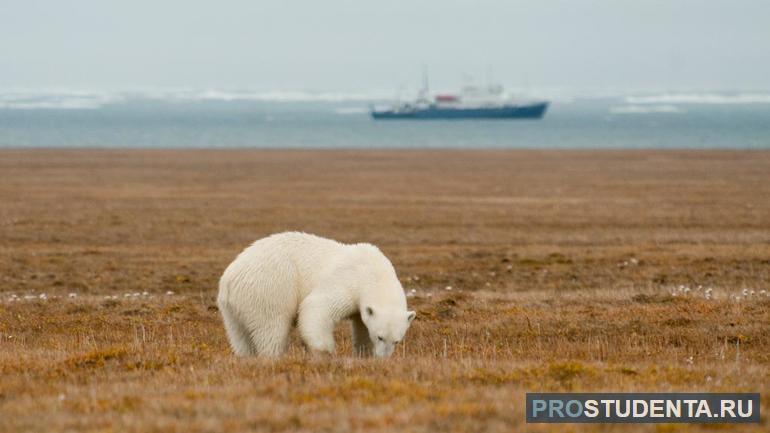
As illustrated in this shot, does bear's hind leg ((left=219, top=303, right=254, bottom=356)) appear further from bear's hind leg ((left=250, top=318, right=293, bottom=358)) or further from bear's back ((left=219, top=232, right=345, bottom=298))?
bear's back ((left=219, top=232, right=345, bottom=298))

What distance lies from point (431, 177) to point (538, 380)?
52.0 m

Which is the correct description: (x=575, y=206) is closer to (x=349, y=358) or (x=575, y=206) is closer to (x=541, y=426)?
(x=349, y=358)

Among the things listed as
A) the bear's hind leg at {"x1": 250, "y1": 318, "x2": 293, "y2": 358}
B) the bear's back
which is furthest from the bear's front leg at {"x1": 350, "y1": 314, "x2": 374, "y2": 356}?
the bear's hind leg at {"x1": 250, "y1": 318, "x2": 293, "y2": 358}

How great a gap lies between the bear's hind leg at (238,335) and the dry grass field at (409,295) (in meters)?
→ 0.40

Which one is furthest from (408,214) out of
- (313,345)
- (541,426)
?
(541,426)

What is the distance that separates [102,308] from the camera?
17.9 meters

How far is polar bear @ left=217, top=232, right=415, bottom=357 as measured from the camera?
11.7 metres

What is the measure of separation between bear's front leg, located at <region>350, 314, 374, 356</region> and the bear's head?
772 mm

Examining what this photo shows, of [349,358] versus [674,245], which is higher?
[349,358]

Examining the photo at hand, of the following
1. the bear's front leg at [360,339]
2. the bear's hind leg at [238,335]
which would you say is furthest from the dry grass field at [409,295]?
the bear's front leg at [360,339]

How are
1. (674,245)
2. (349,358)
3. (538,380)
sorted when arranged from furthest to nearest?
(674,245), (349,358), (538,380)

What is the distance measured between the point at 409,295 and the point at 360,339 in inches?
283

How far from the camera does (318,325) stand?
11.8m

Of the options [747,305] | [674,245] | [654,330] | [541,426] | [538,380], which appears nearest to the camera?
[541,426]
